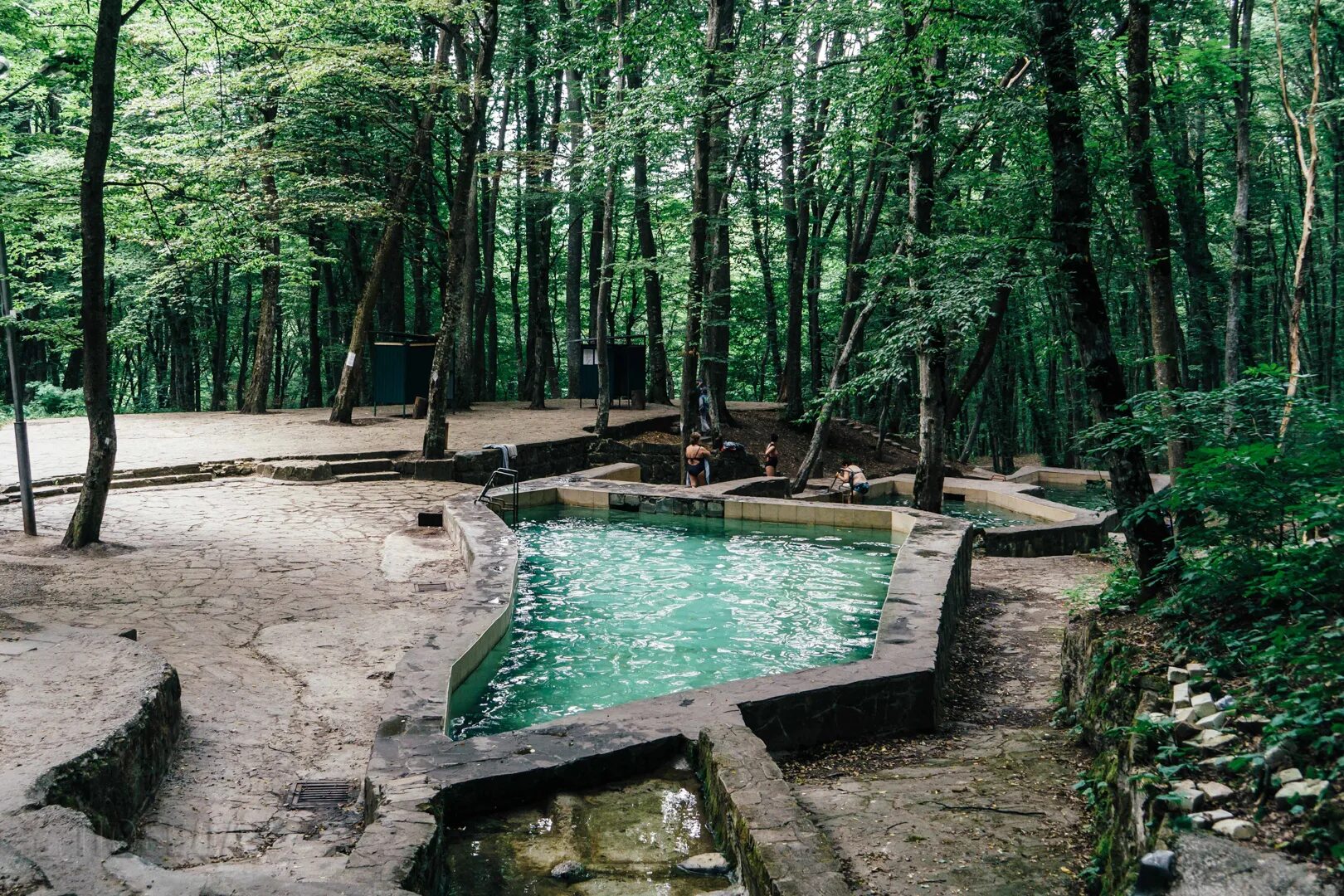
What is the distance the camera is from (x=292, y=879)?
129 inches

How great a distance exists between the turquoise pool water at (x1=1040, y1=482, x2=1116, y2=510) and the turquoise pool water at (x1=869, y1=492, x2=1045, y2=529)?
125 cm

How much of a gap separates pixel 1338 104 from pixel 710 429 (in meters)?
12.8

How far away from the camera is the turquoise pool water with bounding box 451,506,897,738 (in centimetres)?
708

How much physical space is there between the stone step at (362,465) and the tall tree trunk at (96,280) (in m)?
6.03

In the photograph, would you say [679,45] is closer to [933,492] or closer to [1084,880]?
[933,492]

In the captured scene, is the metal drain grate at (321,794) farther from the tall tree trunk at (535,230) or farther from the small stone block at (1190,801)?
the tall tree trunk at (535,230)

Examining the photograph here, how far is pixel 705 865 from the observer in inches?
162

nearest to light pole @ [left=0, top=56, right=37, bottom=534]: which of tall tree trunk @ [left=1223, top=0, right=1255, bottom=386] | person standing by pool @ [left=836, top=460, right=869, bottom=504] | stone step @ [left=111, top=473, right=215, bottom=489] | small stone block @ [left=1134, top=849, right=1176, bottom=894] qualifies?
stone step @ [left=111, top=473, right=215, bottom=489]

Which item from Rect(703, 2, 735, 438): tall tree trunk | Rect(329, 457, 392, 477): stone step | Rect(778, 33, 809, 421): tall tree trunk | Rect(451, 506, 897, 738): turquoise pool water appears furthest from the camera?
Rect(778, 33, 809, 421): tall tree trunk

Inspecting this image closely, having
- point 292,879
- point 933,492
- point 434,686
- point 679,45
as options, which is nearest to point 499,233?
point 679,45

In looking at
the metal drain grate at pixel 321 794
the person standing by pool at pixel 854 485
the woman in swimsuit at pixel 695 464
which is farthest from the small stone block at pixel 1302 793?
the woman in swimsuit at pixel 695 464

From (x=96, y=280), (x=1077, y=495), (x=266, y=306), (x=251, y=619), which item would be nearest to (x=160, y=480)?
(x=96, y=280)

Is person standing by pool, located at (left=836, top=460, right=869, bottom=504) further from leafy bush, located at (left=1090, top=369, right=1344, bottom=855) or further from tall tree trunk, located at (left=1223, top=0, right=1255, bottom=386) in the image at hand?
leafy bush, located at (left=1090, top=369, right=1344, bottom=855)

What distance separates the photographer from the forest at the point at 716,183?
28.5 feet
